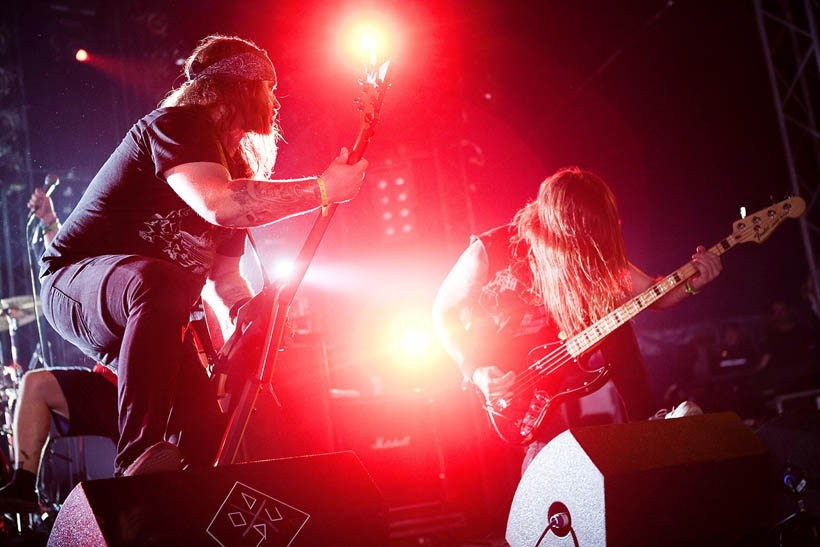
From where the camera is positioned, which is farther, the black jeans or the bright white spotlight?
the bright white spotlight

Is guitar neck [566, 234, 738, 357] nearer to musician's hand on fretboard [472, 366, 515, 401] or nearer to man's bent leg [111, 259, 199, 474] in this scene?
musician's hand on fretboard [472, 366, 515, 401]

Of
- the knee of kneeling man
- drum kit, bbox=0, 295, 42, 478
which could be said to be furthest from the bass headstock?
drum kit, bbox=0, 295, 42, 478

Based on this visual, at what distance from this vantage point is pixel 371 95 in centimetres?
224

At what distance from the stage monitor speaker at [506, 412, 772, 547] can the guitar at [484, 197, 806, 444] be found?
100cm

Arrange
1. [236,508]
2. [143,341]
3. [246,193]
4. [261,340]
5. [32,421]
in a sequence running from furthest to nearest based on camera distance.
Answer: [32,421], [261,340], [246,193], [143,341], [236,508]

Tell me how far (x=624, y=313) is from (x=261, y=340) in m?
1.93

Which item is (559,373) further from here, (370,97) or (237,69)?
(237,69)

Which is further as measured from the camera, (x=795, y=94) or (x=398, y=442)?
(x=795, y=94)

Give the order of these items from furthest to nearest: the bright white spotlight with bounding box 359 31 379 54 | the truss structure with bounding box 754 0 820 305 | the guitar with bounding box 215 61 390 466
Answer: the truss structure with bounding box 754 0 820 305
the bright white spotlight with bounding box 359 31 379 54
the guitar with bounding box 215 61 390 466

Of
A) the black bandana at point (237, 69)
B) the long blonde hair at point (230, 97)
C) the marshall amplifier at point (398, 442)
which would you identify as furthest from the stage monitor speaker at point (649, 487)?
the marshall amplifier at point (398, 442)

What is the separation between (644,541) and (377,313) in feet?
13.7

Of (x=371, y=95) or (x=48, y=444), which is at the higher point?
(x=371, y=95)

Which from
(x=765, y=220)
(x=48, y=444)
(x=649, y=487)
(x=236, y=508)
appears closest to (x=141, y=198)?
(x=236, y=508)

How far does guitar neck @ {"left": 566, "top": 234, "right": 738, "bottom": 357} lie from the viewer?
130 inches
